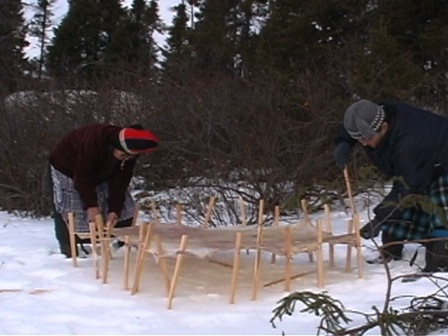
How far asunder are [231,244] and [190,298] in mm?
393

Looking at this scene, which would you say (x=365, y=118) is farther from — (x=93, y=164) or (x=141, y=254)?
(x=93, y=164)

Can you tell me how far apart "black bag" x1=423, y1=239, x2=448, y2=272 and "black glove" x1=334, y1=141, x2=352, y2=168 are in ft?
2.52

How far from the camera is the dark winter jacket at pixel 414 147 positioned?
4238 millimetres

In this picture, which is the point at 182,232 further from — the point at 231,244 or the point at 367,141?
the point at 367,141

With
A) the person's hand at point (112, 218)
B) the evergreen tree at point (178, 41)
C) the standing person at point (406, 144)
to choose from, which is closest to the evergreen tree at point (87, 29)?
the evergreen tree at point (178, 41)

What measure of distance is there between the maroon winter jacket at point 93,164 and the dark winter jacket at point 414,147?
1791 mm

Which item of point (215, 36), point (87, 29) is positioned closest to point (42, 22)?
point (87, 29)

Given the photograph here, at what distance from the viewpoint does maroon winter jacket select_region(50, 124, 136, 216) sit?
16.1ft

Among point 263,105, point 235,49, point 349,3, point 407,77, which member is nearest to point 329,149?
point 263,105

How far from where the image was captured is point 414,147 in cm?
425

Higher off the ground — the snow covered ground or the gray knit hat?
the gray knit hat

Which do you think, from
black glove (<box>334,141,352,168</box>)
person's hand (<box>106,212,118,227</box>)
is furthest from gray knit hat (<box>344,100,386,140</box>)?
person's hand (<box>106,212,118,227</box>)

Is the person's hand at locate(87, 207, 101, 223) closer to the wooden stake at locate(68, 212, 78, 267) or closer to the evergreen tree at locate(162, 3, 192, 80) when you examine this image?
the wooden stake at locate(68, 212, 78, 267)

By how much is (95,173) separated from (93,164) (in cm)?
12
